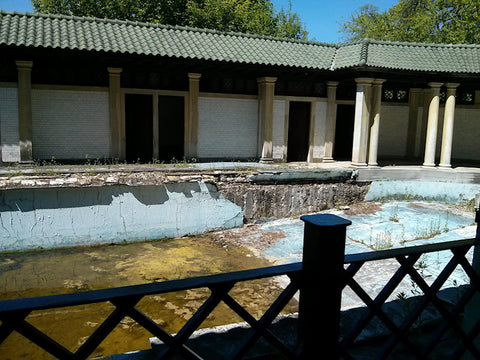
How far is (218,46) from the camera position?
12234 mm

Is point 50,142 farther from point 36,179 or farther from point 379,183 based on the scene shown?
point 379,183

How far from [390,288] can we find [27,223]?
8531mm

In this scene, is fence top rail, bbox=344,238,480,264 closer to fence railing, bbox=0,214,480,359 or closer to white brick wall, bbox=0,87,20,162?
fence railing, bbox=0,214,480,359

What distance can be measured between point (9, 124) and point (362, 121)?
981 centimetres

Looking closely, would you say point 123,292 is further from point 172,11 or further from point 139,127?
point 172,11

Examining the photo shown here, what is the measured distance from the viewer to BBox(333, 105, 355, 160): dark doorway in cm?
1495

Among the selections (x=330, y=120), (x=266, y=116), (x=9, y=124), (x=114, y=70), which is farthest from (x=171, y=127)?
(x=330, y=120)

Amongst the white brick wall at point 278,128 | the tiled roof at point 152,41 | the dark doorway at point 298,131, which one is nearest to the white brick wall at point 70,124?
the tiled roof at point 152,41

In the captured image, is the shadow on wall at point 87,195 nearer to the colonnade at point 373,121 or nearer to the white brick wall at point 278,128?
the white brick wall at point 278,128

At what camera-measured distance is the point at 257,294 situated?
6.94 metres

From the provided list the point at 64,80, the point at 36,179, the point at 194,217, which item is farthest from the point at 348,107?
the point at 36,179

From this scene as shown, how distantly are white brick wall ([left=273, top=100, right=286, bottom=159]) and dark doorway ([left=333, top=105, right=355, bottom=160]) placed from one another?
245 centimetres

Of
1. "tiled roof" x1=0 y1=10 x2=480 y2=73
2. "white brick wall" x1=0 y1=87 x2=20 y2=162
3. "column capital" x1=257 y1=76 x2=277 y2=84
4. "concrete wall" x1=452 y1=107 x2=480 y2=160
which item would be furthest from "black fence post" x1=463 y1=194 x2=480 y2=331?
"concrete wall" x1=452 y1=107 x2=480 y2=160

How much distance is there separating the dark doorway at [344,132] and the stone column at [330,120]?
34.3 inches
